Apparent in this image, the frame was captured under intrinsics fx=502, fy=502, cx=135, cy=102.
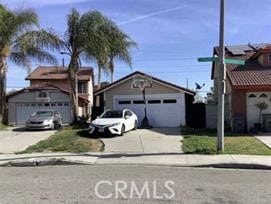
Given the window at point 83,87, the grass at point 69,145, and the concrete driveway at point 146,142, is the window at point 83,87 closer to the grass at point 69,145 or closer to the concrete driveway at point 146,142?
the concrete driveway at point 146,142

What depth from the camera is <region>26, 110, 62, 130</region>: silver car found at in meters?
32.1

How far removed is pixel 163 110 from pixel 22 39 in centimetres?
1032

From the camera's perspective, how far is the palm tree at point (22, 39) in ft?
107

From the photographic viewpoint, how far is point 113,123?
85.4 ft

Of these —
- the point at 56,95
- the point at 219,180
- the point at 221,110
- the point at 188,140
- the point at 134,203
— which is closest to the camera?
the point at 134,203

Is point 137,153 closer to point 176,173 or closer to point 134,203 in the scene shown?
point 176,173

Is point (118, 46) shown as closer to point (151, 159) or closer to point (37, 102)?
point (37, 102)

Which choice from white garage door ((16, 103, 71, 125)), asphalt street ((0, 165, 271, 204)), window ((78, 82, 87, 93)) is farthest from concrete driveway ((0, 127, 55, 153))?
window ((78, 82, 87, 93))

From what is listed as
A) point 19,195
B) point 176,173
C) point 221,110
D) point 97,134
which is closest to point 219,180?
point 176,173

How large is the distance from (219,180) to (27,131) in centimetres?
2137

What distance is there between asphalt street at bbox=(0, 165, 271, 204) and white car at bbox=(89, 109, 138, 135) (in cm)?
1056

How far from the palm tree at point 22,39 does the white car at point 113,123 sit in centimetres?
774

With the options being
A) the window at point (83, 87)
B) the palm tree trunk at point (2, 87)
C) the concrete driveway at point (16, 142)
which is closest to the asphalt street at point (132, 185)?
the concrete driveway at point (16, 142)

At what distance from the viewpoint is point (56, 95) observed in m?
38.8
